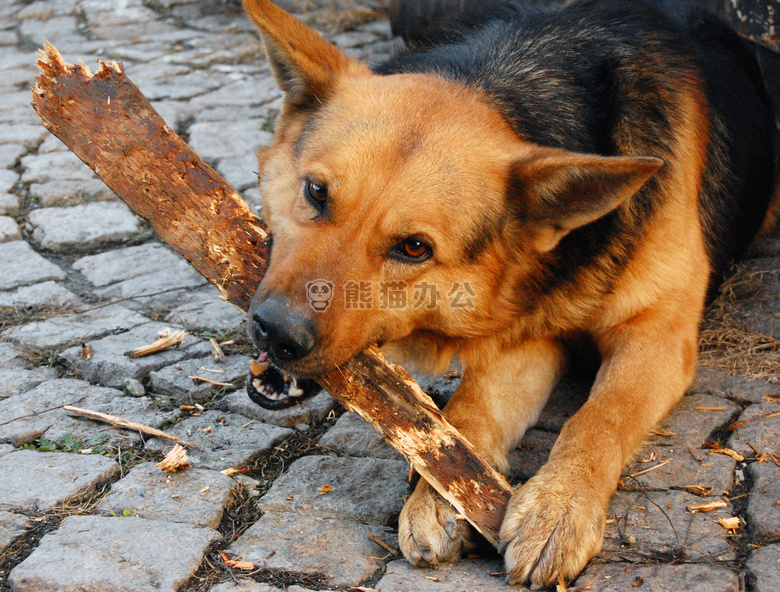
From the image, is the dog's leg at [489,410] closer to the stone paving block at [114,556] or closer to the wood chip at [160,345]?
the stone paving block at [114,556]

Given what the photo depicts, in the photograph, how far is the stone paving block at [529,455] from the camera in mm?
3102

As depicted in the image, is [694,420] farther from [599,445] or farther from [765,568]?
[765,568]

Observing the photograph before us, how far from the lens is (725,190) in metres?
3.93

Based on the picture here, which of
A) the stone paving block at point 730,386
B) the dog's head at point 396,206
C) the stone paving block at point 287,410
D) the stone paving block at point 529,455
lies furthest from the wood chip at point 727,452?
the stone paving block at point 287,410

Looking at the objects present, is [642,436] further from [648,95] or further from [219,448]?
[219,448]

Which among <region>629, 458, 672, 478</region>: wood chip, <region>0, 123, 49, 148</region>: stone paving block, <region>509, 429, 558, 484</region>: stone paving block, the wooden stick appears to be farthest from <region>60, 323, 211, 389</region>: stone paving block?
<region>0, 123, 49, 148</region>: stone paving block

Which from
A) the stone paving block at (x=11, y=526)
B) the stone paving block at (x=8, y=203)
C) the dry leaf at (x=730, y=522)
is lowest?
the dry leaf at (x=730, y=522)

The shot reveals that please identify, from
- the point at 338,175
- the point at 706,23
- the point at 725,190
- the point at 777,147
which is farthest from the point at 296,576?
the point at 777,147

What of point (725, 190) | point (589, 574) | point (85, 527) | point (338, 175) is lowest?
point (589, 574)

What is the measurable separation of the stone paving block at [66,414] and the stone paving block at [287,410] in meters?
0.28

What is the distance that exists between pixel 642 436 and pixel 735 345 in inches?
44.2

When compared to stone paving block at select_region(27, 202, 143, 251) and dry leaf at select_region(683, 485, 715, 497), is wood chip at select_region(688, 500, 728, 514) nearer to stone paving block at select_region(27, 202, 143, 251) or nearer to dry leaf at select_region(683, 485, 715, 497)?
dry leaf at select_region(683, 485, 715, 497)

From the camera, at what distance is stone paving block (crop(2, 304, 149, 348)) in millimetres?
3959

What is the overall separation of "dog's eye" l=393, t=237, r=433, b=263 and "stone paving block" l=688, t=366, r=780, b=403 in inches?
61.6
